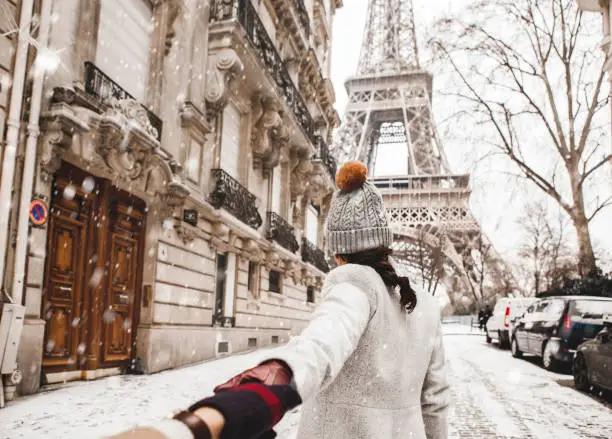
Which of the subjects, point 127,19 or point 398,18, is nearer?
point 127,19

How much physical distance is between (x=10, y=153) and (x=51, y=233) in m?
1.47

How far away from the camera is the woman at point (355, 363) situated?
904mm

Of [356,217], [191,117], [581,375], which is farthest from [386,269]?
[191,117]

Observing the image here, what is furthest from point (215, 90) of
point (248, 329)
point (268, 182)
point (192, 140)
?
point (248, 329)

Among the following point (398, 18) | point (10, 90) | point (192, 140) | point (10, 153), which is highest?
point (398, 18)

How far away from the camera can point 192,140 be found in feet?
39.4

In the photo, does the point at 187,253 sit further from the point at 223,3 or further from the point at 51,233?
the point at 223,3

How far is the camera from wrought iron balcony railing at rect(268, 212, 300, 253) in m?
17.3

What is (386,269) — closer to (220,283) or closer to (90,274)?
(90,274)

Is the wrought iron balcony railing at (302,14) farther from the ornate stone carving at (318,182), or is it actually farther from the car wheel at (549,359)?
the car wheel at (549,359)

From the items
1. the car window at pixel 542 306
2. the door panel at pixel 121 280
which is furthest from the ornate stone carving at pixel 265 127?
the car window at pixel 542 306

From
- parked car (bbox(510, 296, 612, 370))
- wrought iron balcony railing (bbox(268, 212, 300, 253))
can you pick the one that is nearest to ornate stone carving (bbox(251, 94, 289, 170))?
wrought iron balcony railing (bbox(268, 212, 300, 253))

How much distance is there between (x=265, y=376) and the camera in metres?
0.97

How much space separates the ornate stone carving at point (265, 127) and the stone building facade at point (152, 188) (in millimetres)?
44
